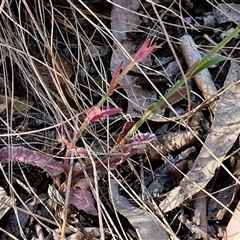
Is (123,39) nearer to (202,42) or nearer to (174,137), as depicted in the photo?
(202,42)

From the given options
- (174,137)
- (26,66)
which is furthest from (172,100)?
(26,66)

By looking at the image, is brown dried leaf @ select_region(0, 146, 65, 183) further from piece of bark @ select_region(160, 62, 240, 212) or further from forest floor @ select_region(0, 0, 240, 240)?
piece of bark @ select_region(160, 62, 240, 212)

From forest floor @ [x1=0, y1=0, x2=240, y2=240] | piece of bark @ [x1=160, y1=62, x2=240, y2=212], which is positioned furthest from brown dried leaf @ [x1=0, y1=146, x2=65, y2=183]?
piece of bark @ [x1=160, y1=62, x2=240, y2=212]

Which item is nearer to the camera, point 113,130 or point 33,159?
point 33,159

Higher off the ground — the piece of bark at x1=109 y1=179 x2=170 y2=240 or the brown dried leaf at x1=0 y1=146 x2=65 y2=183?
the brown dried leaf at x1=0 y1=146 x2=65 y2=183

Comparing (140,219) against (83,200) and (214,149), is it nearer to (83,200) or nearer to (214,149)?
→ (83,200)

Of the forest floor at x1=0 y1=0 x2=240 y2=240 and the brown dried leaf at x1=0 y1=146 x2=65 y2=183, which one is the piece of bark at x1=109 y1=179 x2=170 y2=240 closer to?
the forest floor at x1=0 y1=0 x2=240 y2=240

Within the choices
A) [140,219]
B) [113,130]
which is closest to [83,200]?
[140,219]

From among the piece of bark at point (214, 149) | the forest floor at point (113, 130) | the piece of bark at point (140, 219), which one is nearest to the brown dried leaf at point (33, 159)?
the forest floor at point (113, 130)

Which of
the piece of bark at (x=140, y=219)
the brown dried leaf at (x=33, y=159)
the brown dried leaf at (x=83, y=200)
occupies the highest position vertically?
the brown dried leaf at (x=33, y=159)

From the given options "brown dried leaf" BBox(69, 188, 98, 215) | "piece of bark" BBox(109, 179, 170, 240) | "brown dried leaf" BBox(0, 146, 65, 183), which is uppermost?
"brown dried leaf" BBox(0, 146, 65, 183)

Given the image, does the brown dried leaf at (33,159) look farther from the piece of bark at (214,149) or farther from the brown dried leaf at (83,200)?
the piece of bark at (214,149)

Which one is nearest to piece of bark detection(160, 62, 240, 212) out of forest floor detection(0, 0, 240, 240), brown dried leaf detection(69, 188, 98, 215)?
forest floor detection(0, 0, 240, 240)
